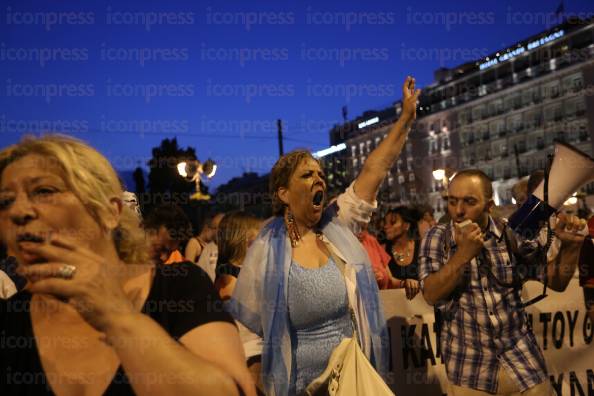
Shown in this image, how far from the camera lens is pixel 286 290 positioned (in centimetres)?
302

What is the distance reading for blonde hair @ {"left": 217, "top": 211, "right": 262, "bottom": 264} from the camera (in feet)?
14.6

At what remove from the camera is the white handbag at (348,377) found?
2.71m

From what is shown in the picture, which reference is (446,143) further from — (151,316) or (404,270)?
(151,316)

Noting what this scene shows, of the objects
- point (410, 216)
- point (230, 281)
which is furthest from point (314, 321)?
point (410, 216)

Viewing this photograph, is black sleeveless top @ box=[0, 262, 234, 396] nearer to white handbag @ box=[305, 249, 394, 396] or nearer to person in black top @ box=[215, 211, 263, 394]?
white handbag @ box=[305, 249, 394, 396]

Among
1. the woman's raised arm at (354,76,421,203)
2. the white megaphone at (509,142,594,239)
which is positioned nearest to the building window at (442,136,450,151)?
the white megaphone at (509,142,594,239)

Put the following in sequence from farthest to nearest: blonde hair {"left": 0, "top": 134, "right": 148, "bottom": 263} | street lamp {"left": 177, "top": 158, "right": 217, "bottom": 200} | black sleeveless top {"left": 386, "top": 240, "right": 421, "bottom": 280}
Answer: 1. street lamp {"left": 177, "top": 158, "right": 217, "bottom": 200}
2. black sleeveless top {"left": 386, "top": 240, "right": 421, "bottom": 280}
3. blonde hair {"left": 0, "top": 134, "right": 148, "bottom": 263}

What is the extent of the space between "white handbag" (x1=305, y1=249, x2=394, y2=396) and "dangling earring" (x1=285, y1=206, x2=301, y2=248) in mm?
685

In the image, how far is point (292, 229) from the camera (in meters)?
3.34

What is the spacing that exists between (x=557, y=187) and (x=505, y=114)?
8358 cm

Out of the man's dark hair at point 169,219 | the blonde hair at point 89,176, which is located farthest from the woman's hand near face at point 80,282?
the man's dark hair at point 169,219

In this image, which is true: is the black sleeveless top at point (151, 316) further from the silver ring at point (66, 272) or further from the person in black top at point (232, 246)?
Result: the person in black top at point (232, 246)

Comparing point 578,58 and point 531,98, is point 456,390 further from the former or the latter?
point 531,98

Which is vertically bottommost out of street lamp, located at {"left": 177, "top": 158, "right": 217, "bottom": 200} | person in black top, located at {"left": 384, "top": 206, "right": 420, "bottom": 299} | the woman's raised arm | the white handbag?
the white handbag
